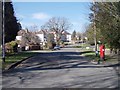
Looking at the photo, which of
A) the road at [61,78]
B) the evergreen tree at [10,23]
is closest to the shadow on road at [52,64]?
the road at [61,78]

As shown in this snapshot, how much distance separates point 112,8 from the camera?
2816 cm

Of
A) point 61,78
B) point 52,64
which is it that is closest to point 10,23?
point 52,64

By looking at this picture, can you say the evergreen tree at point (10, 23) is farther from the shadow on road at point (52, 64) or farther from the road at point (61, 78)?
the road at point (61, 78)

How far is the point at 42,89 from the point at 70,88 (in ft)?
3.69

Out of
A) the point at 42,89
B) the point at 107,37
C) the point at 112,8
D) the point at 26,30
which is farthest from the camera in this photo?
the point at 26,30

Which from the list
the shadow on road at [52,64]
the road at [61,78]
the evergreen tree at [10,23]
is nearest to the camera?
the road at [61,78]

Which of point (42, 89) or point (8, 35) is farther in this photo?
point (8, 35)

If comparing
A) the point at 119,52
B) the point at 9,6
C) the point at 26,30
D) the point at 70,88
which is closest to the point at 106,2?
the point at 119,52

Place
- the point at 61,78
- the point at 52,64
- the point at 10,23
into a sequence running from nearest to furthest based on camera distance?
1. the point at 61,78
2. the point at 52,64
3. the point at 10,23

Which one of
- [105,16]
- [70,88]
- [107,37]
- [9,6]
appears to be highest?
[9,6]

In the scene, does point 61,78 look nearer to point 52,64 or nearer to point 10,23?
point 52,64

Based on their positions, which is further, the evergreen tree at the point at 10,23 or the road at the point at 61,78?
the evergreen tree at the point at 10,23

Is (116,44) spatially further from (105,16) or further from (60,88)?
(60,88)

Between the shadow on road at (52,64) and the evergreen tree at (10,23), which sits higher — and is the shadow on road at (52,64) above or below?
below
